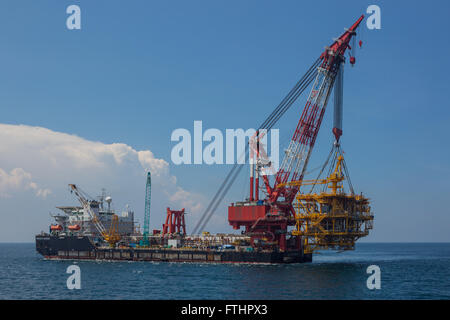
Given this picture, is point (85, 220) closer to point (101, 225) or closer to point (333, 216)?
point (101, 225)

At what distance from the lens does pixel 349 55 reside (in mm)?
89062

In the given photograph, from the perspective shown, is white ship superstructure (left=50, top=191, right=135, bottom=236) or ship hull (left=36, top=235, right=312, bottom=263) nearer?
ship hull (left=36, top=235, right=312, bottom=263)

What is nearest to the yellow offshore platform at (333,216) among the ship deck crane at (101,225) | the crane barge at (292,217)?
Answer: the crane barge at (292,217)

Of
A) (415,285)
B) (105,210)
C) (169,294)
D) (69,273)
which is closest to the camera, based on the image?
(169,294)

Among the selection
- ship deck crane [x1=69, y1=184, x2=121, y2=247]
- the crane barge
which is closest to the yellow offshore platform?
the crane barge

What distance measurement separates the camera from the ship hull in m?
87.2

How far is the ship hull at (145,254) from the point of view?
87188 mm

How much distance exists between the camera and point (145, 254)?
98.9 metres

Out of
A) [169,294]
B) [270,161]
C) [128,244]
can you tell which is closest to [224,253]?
[270,161]

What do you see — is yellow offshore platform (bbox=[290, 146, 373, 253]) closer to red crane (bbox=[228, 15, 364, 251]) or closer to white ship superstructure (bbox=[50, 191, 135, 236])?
red crane (bbox=[228, 15, 364, 251])

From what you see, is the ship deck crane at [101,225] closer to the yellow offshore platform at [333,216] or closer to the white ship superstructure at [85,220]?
the white ship superstructure at [85,220]

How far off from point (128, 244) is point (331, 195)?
5016 centimetres

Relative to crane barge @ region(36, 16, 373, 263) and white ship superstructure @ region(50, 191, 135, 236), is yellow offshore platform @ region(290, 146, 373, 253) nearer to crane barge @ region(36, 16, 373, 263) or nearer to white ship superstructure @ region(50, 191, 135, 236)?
crane barge @ region(36, 16, 373, 263)
